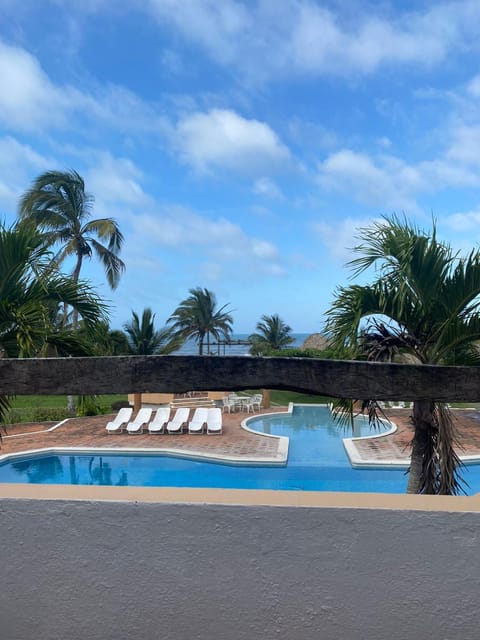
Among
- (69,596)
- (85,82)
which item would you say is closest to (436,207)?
(69,596)

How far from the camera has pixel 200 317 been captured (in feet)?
106

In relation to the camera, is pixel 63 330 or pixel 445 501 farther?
pixel 63 330

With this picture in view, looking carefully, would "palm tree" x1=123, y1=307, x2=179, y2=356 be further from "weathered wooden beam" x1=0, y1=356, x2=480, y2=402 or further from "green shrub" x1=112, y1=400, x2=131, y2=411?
"weathered wooden beam" x1=0, y1=356, x2=480, y2=402

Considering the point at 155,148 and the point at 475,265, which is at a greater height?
the point at 155,148

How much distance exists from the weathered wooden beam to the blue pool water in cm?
872

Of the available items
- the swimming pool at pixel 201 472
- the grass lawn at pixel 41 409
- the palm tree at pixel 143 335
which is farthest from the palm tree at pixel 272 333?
the swimming pool at pixel 201 472

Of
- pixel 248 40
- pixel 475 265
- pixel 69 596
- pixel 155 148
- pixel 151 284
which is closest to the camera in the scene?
pixel 69 596

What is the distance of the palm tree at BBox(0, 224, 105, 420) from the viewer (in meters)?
4.36

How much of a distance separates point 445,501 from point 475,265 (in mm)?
3543

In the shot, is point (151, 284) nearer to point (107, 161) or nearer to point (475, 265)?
point (107, 161)

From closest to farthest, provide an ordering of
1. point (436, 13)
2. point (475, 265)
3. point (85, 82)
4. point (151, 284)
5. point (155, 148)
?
1. point (475, 265)
2. point (436, 13)
3. point (85, 82)
4. point (155, 148)
5. point (151, 284)

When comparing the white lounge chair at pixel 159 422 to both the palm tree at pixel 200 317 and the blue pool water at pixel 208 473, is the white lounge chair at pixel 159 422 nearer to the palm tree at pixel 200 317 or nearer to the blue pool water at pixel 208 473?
the blue pool water at pixel 208 473

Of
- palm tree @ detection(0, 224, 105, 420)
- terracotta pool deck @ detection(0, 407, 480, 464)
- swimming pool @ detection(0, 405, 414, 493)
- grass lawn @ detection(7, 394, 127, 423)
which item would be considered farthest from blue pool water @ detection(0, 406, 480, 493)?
palm tree @ detection(0, 224, 105, 420)

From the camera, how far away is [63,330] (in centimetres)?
495
